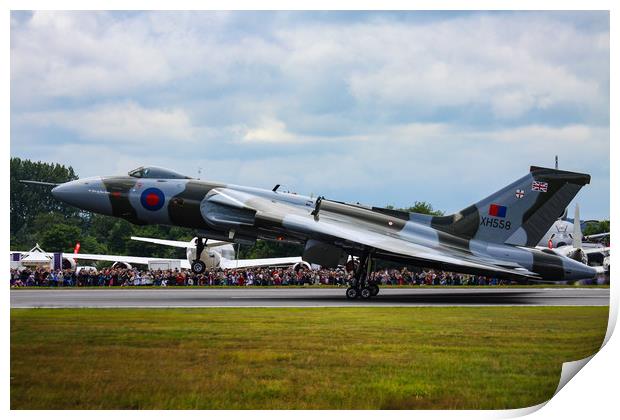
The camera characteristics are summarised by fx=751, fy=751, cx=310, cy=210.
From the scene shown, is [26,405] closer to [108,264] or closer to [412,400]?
[412,400]

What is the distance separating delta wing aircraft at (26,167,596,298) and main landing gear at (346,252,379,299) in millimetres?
30

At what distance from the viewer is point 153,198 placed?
78.9 feet

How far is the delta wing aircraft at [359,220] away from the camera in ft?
72.2

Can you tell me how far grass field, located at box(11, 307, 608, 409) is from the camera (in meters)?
10.4

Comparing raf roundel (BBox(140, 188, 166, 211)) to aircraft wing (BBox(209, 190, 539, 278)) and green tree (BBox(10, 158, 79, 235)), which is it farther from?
green tree (BBox(10, 158, 79, 235))

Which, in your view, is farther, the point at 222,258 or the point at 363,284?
the point at 222,258

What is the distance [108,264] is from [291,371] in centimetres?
3191

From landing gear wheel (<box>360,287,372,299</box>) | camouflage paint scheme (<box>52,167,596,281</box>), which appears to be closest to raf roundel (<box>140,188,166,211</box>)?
camouflage paint scheme (<box>52,167,596,281</box>)

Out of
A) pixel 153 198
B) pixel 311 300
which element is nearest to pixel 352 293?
pixel 311 300

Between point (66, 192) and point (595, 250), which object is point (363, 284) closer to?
point (595, 250)

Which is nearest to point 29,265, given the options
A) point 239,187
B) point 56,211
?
point 56,211

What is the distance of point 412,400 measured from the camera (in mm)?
10430

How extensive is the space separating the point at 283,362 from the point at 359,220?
12.2 meters
